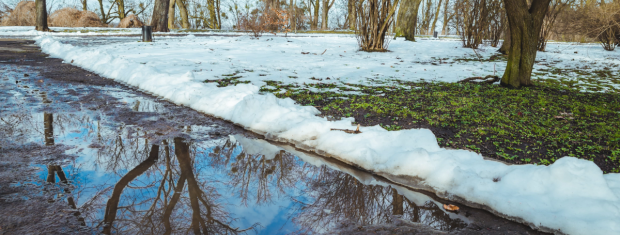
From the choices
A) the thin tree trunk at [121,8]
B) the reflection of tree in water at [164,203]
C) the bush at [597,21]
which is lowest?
the reflection of tree in water at [164,203]

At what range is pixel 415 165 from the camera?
2.99m

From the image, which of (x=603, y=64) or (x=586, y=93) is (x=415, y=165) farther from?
(x=603, y=64)

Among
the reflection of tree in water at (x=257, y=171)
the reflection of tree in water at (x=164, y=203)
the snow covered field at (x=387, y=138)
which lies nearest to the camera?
the reflection of tree in water at (x=164, y=203)

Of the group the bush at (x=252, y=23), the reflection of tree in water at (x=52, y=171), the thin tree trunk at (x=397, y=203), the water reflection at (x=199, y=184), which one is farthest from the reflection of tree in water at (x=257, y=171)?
the bush at (x=252, y=23)

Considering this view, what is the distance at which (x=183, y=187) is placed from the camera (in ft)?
8.73

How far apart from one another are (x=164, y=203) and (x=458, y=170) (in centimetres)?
216

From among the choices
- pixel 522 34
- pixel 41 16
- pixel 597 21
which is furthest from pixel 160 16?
pixel 597 21

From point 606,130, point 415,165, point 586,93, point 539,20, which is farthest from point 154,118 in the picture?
point 586,93

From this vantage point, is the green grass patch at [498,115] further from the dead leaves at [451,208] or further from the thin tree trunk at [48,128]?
the thin tree trunk at [48,128]

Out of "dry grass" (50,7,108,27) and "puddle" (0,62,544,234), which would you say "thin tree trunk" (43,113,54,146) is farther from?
"dry grass" (50,7,108,27)

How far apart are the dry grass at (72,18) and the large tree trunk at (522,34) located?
3134cm

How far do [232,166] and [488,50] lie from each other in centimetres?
1310

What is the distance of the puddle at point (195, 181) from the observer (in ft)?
7.48

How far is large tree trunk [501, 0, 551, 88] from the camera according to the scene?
6.38 metres
